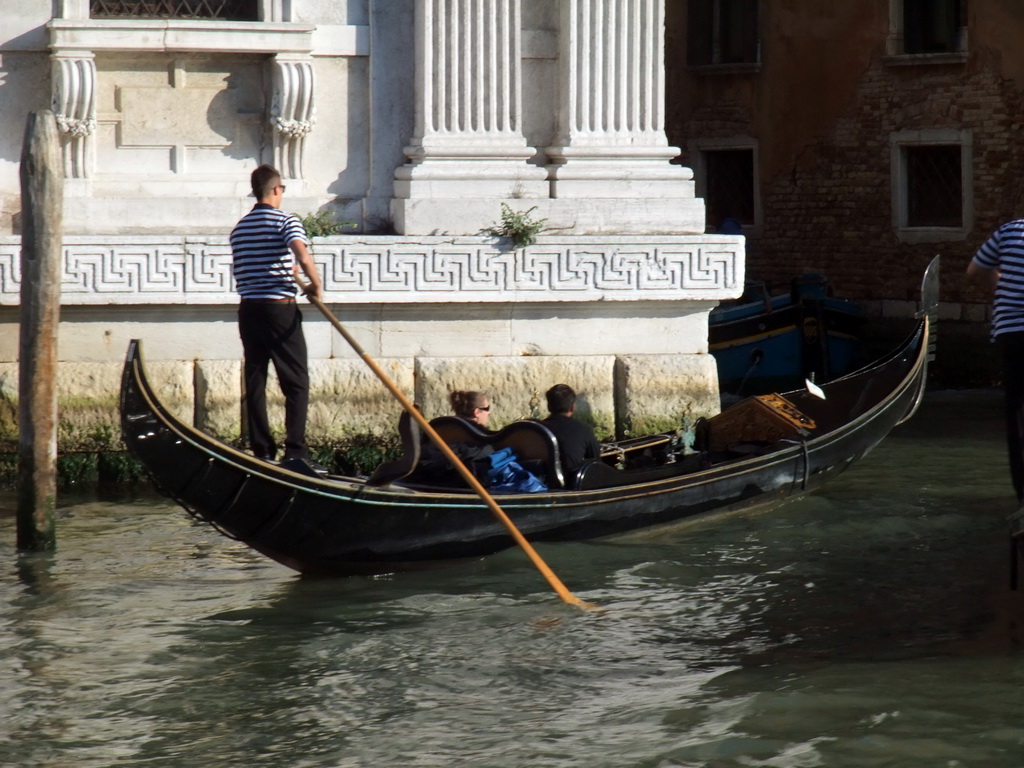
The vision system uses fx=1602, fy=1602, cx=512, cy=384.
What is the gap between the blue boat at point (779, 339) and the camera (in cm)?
893

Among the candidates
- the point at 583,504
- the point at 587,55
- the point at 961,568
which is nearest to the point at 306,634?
the point at 583,504

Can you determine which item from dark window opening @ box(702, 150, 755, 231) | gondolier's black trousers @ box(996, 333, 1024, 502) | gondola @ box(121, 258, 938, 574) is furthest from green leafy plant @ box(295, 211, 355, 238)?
dark window opening @ box(702, 150, 755, 231)

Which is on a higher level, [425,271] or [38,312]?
[425,271]

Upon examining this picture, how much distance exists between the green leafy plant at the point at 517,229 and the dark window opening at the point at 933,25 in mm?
5461

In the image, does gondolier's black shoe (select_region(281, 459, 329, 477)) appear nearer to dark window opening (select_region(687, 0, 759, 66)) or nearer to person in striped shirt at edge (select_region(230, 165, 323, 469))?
person in striped shirt at edge (select_region(230, 165, 323, 469))

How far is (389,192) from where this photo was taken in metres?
5.82

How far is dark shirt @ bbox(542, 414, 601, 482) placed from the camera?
4488 millimetres

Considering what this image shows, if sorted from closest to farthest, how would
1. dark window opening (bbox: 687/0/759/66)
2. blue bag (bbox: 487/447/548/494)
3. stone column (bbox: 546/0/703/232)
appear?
blue bag (bbox: 487/447/548/494), stone column (bbox: 546/0/703/232), dark window opening (bbox: 687/0/759/66)

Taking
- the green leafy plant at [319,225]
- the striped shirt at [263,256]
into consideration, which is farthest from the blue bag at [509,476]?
the green leafy plant at [319,225]

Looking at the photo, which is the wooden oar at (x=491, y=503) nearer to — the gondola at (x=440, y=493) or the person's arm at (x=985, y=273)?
the gondola at (x=440, y=493)

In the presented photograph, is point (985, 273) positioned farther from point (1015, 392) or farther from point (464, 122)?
point (464, 122)

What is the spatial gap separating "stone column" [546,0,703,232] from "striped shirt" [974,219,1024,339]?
1.88 m

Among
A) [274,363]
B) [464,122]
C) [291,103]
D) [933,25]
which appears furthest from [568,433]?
[933,25]

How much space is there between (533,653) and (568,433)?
39.7 inches
